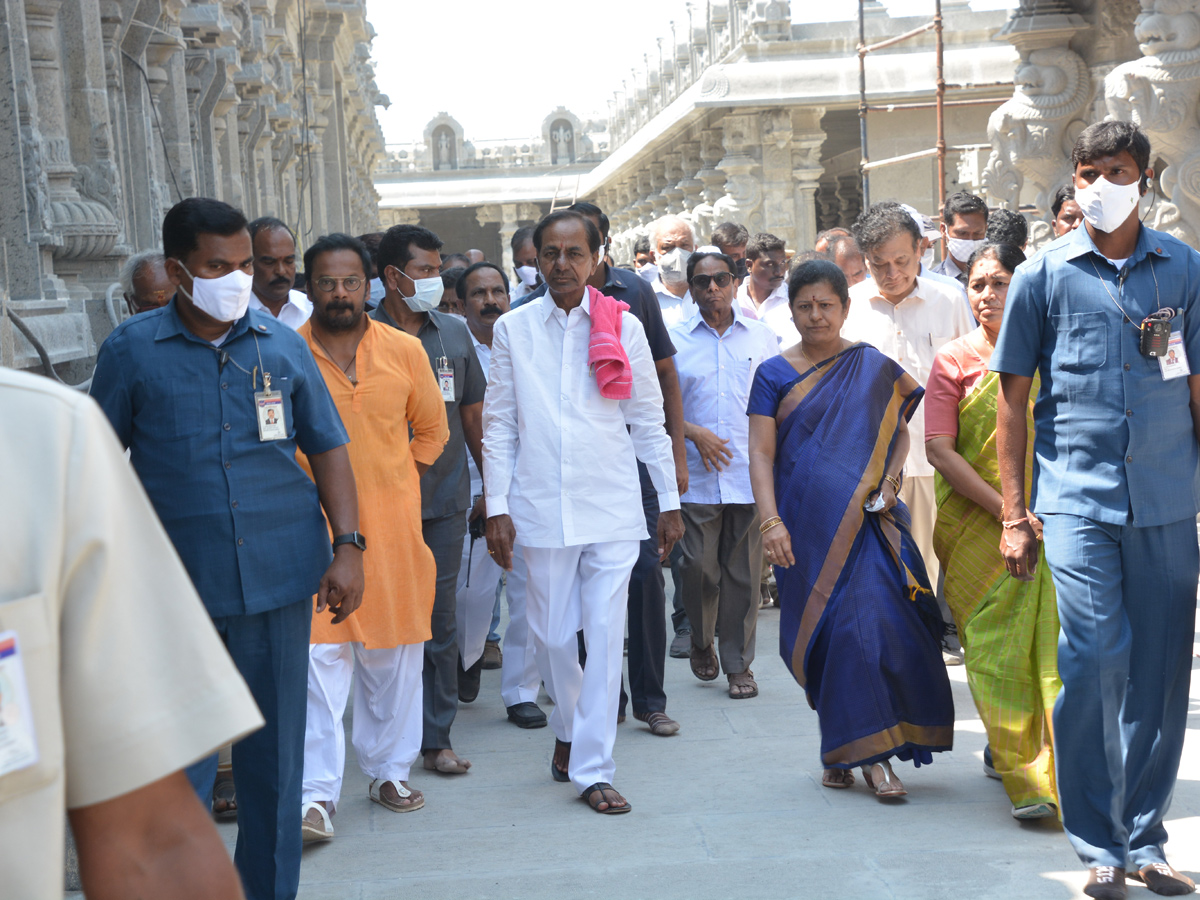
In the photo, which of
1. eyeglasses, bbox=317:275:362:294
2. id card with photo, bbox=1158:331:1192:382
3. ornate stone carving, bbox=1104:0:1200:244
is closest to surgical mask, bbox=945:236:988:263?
ornate stone carving, bbox=1104:0:1200:244

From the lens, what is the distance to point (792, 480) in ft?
15.3

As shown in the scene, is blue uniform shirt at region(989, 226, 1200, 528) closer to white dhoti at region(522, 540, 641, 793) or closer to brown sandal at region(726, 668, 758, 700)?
white dhoti at region(522, 540, 641, 793)

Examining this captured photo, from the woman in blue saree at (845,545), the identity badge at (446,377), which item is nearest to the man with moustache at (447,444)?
the identity badge at (446,377)

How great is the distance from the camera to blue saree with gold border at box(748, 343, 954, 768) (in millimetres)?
4344

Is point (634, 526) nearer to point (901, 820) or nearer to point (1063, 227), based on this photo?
point (901, 820)

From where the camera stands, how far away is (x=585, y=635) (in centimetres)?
455

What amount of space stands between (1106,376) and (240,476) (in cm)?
222


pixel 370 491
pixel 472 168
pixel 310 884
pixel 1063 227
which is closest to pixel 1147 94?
pixel 1063 227

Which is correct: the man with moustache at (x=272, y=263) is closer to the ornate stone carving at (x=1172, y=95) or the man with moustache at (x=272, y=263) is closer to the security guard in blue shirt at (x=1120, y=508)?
the security guard in blue shirt at (x=1120, y=508)

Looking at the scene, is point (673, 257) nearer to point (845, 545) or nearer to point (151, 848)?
point (845, 545)

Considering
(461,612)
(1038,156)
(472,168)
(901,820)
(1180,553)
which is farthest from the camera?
(472,168)

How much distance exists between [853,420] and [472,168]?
52331 mm

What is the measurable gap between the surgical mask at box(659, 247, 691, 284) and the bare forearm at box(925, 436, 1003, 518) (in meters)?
3.44

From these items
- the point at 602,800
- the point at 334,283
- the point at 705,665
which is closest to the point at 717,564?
the point at 705,665
